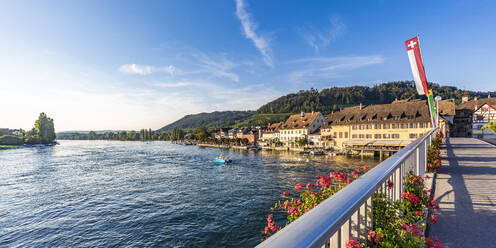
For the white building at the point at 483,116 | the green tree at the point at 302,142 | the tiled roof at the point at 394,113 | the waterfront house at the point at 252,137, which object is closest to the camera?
the tiled roof at the point at 394,113

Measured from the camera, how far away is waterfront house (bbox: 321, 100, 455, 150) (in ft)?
147

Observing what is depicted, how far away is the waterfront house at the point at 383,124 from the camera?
44.7m

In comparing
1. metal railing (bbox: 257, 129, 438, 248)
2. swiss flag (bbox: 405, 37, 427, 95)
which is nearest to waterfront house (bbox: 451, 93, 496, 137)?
swiss flag (bbox: 405, 37, 427, 95)

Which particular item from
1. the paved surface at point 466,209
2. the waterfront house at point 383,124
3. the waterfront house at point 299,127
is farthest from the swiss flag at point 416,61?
the waterfront house at point 299,127

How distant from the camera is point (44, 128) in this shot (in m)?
124

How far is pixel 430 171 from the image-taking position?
23.7ft

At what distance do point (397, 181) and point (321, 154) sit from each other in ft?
182

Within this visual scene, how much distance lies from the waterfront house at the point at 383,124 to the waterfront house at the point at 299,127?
11125 mm

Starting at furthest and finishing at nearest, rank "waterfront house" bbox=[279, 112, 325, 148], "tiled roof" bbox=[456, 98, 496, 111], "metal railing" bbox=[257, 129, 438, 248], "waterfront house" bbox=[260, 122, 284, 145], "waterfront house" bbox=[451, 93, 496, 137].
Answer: "waterfront house" bbox=[260, 122, 284, 145], "waterfront house" bbox=[279, 112, 325, 148], "tiled roof" bbox=[456, 98, 496, 111], "waterfront house" bbox=[451, 93, 496, 137], "metal railing" bbox=[257, 129, 438, 248]

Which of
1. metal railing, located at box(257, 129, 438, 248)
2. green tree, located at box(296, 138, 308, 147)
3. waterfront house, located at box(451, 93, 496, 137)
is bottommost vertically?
green tree, located at box(296, 138, 308, 147)

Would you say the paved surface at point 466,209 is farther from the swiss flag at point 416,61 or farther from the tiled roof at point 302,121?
the tiled roof at point 302,121

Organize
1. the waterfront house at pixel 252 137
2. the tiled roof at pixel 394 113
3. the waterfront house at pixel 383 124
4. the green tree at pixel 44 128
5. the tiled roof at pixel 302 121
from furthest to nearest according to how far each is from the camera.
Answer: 1. the green tree at pixel 44 128
2. the waterfront house at pixel 252 137
3. the tiled roof at pixel 302 121
4. the tiled roof at pixel 394 113
5. the waterfront house at pixel 383 124

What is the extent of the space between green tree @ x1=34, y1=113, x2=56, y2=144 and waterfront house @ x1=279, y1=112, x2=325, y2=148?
128615 millimetres

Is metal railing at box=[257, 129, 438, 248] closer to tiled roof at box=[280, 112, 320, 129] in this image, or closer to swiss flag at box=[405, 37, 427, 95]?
swiss flag at box=[405, 37, 427, 95]
